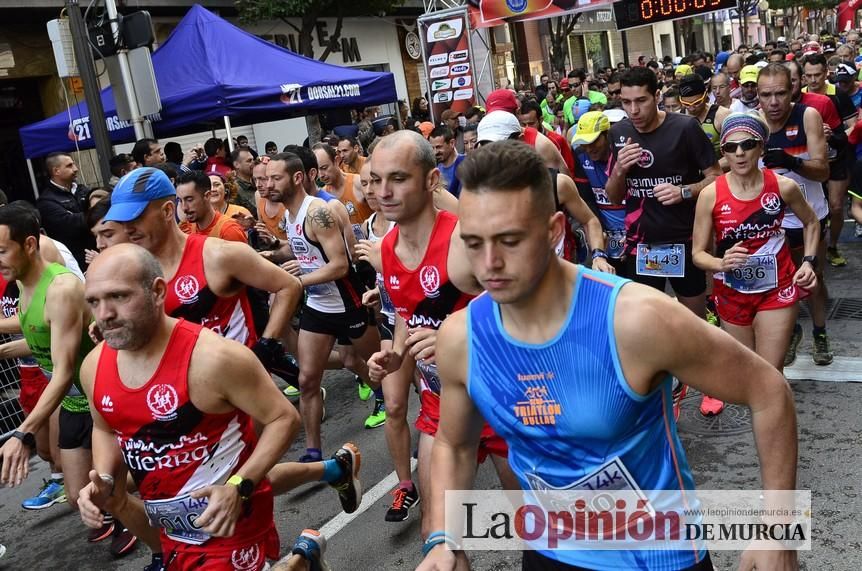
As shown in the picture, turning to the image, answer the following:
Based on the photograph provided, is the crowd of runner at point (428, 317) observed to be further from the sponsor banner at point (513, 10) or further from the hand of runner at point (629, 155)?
the sponsor banner at point (513, 10)

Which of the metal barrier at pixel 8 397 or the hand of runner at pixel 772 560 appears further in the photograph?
the metal barrier at pixel 8 397

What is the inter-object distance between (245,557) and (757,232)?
3391mm

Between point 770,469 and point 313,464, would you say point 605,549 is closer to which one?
point 770,469

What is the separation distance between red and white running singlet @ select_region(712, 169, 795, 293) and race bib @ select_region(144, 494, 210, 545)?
3.32 meters

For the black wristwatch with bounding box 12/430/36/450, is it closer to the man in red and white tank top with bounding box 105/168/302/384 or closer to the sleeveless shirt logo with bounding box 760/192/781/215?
the man in red and white tank top with bounding box 105/168/302/384

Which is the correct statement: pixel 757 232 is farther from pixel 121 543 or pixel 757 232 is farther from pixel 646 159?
pixel 121 543

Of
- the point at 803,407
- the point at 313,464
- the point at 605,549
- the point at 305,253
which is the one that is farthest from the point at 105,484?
the point at 803,407

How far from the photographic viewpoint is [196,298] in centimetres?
437

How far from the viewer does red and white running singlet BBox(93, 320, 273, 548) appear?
297 cm

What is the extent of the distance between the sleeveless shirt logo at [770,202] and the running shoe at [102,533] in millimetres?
4287

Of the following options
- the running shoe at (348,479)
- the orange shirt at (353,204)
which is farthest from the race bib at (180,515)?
the orange shirt at (353,204)

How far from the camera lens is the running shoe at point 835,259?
334 inches

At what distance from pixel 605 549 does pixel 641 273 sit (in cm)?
381

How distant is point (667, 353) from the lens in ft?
6.52
